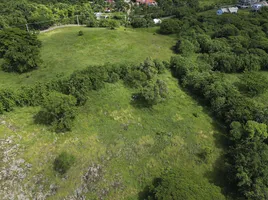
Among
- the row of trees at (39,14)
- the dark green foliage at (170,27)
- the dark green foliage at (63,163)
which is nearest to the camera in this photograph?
the dark green foliage at (63,163)

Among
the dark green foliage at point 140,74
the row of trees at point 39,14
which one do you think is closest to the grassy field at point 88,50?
the row of trees at point 39,14

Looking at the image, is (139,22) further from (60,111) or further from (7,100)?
(7,100)

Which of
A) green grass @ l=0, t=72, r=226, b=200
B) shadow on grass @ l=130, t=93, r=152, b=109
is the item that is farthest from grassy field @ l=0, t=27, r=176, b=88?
shadow on grass @ l=130, t=93, r=152, b=109

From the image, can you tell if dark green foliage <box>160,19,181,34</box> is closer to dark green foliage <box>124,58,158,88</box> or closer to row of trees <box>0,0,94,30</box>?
row of trees <box>0,0,94,30</box>

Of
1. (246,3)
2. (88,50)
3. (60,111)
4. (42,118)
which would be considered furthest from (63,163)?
(246,3)

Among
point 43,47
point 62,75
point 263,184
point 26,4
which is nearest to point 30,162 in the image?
point 62,75

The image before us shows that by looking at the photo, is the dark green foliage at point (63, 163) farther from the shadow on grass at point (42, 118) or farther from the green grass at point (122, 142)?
the shadow on grass at point (42, 118)
